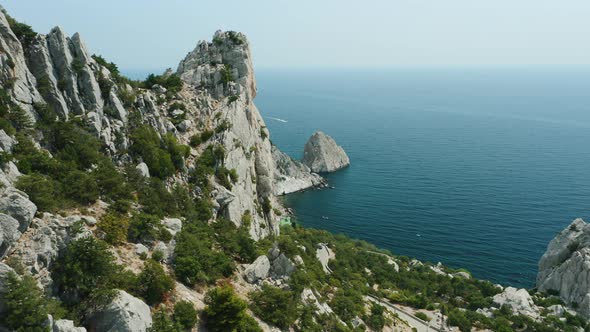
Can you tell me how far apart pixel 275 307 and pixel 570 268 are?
61.9 meters

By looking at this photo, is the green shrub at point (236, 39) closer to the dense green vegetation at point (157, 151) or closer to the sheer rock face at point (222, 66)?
the sheer rock face at point (222, 66)

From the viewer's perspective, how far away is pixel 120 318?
791 inches

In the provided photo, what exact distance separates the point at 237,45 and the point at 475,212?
3066 inches

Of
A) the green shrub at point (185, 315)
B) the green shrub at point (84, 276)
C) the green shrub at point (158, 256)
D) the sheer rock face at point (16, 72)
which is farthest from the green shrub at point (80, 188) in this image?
the green shrub at point (185, 315)

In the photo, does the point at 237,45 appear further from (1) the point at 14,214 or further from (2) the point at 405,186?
(2) the point at 405,186

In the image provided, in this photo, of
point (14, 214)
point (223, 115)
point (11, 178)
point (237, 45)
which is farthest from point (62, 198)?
point (237, 45)

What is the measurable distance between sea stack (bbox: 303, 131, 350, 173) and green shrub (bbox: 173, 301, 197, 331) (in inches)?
5147

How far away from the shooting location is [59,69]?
38656 millimetres

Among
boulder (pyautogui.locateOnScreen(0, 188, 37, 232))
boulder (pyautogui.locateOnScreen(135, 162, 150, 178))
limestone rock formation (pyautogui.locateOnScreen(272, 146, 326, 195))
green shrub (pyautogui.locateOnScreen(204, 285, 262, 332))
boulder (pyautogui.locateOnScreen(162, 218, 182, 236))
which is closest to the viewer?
boulder (pyautogui.locateOnScreen(0, 188, 37, 232))

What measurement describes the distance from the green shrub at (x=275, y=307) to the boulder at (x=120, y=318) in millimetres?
9333

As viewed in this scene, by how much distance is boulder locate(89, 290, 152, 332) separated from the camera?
788 inches

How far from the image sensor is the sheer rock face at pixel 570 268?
6309cm

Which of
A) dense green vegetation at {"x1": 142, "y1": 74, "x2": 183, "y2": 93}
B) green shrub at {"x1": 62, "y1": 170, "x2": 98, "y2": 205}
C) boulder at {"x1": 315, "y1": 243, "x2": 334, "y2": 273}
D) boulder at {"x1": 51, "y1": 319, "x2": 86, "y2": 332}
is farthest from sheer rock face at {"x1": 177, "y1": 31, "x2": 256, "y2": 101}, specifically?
boulder at {"x1": 51, "y1": 319, "x2": 86, "y2": 332}

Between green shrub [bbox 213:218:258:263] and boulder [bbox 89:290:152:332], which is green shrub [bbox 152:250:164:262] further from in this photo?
green shrub [bbox 213:218:258:263]
